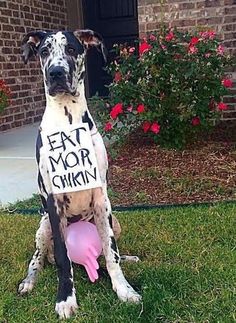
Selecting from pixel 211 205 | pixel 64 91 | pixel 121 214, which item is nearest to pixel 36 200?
pixel 121 214

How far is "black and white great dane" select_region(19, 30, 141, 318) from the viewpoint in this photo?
2.31 meters

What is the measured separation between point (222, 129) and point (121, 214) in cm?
267

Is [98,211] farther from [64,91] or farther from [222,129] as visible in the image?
[222,129]

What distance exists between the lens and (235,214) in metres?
3.47

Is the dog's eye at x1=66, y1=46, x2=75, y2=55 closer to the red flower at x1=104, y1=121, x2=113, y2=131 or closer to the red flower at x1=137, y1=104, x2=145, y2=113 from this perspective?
the red flower at x1=137, y1=104, x2=145, y2=113

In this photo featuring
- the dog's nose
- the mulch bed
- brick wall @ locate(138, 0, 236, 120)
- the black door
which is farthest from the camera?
the black door

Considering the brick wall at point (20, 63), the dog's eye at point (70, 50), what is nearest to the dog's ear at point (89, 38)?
the dog's eye at point (70, 50)

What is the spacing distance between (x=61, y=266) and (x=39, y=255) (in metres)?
0.38

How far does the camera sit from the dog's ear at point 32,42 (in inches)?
97.6

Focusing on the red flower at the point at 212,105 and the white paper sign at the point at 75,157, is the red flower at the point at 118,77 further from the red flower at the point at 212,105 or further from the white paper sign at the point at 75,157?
the white paper sign at the point at 75,157

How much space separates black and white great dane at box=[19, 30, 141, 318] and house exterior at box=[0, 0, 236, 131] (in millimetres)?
3596

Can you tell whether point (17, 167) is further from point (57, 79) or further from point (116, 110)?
point (57, 79)

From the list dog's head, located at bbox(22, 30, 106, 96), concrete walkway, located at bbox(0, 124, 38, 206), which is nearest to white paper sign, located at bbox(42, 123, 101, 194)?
dog's head, located at bbox(22, 30, 106, 96)

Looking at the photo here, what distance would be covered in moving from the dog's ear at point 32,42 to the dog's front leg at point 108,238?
787 millimetres
